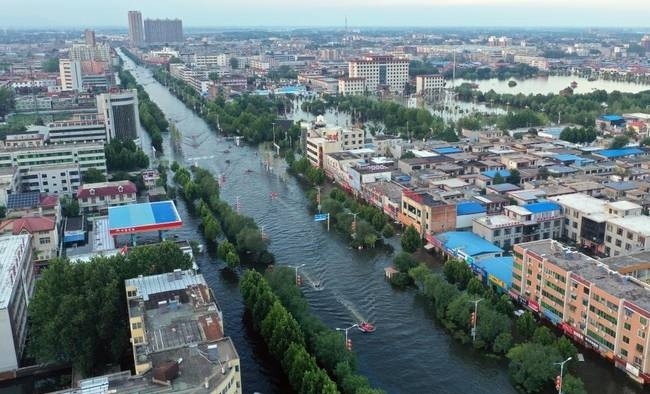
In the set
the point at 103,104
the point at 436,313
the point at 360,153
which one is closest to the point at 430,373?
the point at 436,313

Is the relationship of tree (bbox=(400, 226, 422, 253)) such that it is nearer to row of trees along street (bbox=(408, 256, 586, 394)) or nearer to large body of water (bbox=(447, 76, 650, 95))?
row of trees along street (bbox=(408, 256, 586, 394))

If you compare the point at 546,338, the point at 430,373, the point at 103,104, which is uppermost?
the point at 103,104

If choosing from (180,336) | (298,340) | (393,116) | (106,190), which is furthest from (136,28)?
(180,336)

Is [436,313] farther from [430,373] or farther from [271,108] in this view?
[271,108]

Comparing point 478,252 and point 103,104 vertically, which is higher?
point 103,104

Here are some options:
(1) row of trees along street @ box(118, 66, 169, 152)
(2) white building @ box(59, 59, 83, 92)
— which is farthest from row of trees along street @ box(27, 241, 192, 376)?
(2) white building @ box(59, 59, 83, 92)

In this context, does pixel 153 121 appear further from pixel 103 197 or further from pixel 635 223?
pixel 635 223

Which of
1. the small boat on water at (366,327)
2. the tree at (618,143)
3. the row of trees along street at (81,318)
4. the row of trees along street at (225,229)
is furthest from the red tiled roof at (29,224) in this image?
the tree at (618,143)
